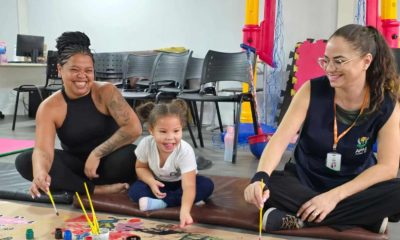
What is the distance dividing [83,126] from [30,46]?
13.4 feet

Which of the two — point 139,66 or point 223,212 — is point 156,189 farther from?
point 139,66

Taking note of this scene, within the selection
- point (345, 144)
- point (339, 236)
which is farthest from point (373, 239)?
point (345, 144)

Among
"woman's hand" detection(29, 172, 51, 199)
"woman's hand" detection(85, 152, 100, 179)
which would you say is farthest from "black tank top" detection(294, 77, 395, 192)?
"woman's hand" detection(29, 172, 51, 199)

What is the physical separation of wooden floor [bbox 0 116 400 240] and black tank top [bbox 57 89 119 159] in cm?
88

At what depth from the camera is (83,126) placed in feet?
6.69

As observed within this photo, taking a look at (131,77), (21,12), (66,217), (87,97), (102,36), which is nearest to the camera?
(66,217)

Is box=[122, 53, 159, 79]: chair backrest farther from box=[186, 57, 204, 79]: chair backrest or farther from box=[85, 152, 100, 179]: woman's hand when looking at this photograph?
box=[85, 152, 100, 179]: woman's hand

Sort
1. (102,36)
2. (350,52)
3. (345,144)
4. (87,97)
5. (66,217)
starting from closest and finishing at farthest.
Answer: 1. (350,52)
2. (345,144)
3. (66,217)
4. (87,97)
5. (102,36)

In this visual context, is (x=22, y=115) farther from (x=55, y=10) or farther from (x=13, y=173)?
(x=13, y=173)

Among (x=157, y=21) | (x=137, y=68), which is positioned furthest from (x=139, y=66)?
(x=157, y=21)

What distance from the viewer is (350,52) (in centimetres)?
152

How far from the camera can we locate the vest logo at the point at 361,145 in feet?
5.47

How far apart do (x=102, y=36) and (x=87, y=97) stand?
13.4 ft

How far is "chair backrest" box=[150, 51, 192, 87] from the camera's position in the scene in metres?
4.54
